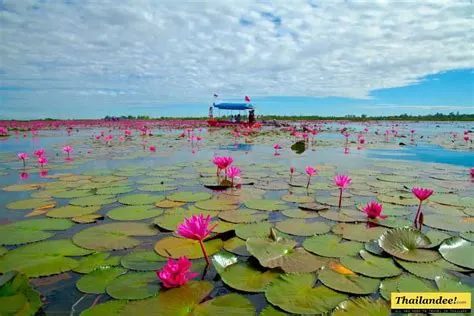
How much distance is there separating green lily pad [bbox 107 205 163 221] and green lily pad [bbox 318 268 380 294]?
5.53ft

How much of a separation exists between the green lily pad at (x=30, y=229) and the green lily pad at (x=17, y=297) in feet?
2.88

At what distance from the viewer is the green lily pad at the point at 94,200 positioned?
315cm

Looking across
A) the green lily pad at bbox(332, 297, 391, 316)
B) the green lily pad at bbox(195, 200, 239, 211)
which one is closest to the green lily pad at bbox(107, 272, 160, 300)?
the green lily pad at bbox(332, 297, 391, 316)

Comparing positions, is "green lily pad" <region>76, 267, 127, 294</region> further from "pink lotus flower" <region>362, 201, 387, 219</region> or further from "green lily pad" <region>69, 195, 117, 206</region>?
"pink lotus flower" <region>362, 201, 387, 219</region>

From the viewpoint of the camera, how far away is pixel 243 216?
9.17 feet

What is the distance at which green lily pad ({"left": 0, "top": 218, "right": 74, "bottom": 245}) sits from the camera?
220 centimetres

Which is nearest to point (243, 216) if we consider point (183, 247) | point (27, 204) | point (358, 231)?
point (183, 247)

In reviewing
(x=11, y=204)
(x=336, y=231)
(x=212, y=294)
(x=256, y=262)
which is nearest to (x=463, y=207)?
(x=336, y=231)

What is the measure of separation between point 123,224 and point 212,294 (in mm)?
1298

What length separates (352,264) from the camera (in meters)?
1.87

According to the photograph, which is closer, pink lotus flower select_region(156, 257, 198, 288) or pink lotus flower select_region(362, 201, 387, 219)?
pink lotus flower select_region(156, 257, 198, 288)

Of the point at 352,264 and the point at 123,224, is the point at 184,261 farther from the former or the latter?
the point at 123,224

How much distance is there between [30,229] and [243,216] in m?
1.72

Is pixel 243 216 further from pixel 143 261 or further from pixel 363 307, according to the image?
pixel 363 307
